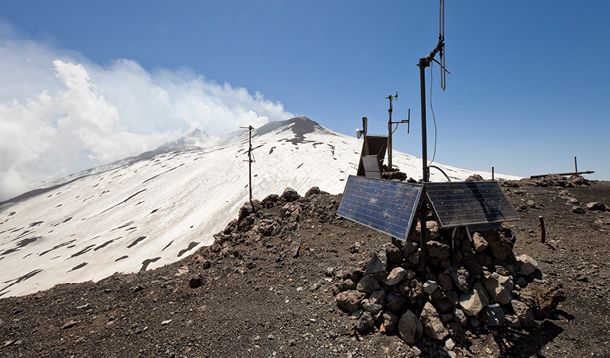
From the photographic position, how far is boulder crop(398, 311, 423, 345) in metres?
7.17

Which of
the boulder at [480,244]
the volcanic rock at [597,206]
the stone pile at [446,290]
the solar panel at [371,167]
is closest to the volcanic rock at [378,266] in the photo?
the stone pile at [446,290]

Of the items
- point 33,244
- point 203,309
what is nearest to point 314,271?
point 203,309

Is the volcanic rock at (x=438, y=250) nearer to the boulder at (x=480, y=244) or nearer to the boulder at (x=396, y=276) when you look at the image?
the boulder at (x=396, y=276)

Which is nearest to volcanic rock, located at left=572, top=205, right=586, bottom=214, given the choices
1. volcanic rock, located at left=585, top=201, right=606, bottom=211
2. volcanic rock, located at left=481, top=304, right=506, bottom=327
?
volcanic rock, located at left=585, top=201, right=606, bottom=211

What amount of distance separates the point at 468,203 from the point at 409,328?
3.85 m

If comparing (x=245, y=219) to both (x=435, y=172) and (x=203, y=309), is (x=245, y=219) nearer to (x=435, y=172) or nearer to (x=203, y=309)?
(x=203, y=309)

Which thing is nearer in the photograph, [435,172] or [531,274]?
[531,274]

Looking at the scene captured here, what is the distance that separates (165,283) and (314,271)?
20.8ft

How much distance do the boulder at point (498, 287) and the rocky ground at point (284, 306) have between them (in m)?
0.77

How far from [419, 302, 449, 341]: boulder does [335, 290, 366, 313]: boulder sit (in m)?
1.67

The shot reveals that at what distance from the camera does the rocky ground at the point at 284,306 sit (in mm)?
7289

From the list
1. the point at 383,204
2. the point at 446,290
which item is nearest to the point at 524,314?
the point at 446,290

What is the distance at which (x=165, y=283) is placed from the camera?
40.2ft

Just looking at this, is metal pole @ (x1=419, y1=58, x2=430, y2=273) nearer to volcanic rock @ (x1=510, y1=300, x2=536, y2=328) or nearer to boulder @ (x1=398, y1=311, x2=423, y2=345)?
boulder @ (x1=398, y1=311, x2=423, y2=345)
